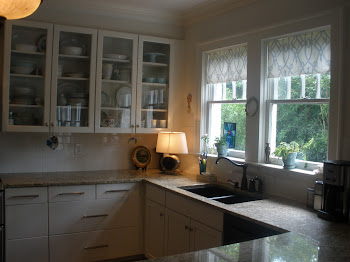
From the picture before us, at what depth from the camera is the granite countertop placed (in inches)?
63.8

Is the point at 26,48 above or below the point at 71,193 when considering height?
above

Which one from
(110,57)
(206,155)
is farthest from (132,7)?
(206,155)

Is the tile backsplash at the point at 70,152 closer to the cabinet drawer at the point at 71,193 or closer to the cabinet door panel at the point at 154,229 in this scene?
the cabinet drawer at the point at 71,193

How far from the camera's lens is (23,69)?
3.54 meters

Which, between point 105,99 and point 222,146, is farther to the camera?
point 105,99

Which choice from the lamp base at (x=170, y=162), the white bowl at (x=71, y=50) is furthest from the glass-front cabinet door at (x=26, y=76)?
the lamp base at (x=170, y=162)

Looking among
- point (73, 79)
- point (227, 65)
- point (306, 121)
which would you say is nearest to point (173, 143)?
point (227, 65)

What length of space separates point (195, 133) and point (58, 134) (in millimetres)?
1495

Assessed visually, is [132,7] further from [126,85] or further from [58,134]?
[58,134]

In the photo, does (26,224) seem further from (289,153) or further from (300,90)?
(300,90)

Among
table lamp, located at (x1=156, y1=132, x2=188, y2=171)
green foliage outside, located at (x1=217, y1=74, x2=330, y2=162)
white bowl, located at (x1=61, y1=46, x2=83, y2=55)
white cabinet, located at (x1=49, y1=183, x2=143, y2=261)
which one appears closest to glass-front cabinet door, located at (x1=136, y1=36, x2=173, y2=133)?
table lamp, located at (x1=156, y1=132, x2=188, y2=171)

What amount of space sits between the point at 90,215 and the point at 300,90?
222 centimetres

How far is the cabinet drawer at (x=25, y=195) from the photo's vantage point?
3.16 metres

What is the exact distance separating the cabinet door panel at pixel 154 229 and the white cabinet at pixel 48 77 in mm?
1056
